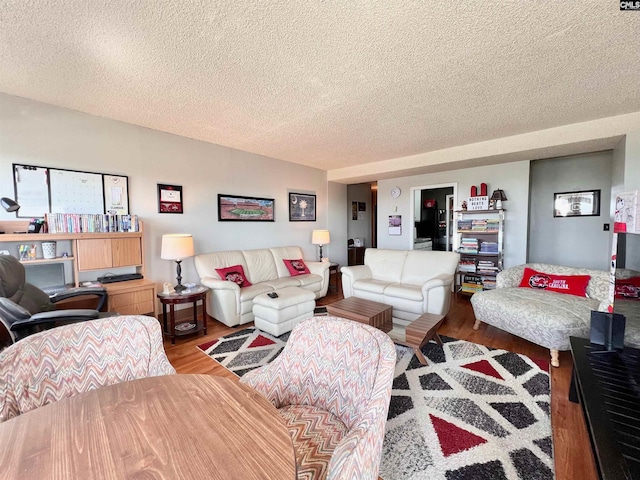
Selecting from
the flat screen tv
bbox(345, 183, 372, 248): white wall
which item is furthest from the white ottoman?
bbox(345, 183, 372, 248): white wall

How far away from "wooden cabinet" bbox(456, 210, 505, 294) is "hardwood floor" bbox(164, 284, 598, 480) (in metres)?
0.46

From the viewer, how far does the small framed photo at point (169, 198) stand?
11.8 ft

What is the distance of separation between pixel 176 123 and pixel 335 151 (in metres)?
2.28

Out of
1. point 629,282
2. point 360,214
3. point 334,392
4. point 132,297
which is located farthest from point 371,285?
point 360,214

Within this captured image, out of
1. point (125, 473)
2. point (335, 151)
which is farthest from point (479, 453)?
point (335, 151)

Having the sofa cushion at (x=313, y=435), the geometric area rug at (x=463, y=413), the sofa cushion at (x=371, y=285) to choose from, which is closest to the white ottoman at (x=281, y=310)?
the geometric area rug at (x=463, y=413)

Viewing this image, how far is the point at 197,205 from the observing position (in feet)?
13.1

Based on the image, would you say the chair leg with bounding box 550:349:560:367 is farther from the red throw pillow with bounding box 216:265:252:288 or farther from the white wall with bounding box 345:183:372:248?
the white wall with bounding box 345:183:372:248

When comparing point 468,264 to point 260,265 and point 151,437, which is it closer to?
point 260,265

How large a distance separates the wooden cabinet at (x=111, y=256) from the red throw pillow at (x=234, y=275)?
0.85 metres

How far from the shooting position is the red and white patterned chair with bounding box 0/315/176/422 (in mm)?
1039

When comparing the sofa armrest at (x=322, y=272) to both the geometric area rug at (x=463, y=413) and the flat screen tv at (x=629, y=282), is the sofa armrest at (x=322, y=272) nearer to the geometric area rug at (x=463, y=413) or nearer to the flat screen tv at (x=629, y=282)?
the geometric area rug at (x=463, y=413)

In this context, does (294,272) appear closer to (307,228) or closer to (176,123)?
(307,228)

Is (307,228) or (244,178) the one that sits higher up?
(244,178)
